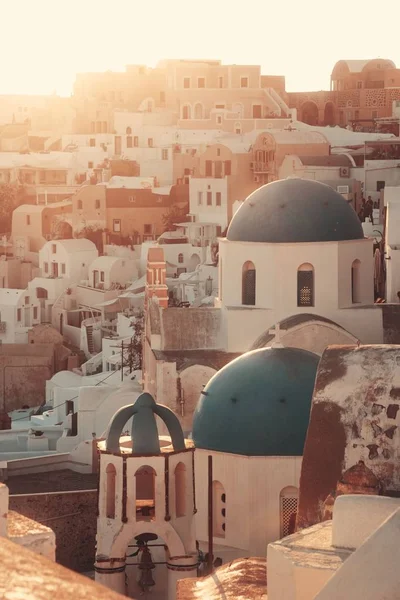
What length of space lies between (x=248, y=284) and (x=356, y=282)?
150 centimetres

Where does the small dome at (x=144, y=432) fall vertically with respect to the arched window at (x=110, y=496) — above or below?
above

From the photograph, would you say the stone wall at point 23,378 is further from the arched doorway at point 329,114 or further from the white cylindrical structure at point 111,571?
the arched doorway at point 329,114

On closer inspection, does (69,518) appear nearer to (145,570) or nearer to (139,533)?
(145,570)

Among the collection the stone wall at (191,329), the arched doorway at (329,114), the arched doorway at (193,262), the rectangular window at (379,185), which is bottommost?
the stone wall at (191,329)

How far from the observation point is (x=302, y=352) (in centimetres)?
1861

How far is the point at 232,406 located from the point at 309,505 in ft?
12.8

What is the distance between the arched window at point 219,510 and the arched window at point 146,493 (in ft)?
3.67

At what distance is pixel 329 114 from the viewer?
71312 millimetres

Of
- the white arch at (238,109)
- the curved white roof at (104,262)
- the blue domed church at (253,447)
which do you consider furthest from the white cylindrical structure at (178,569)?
the white arch at (238,109)

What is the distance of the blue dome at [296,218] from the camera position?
2200 cm

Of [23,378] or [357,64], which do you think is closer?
[23,378]

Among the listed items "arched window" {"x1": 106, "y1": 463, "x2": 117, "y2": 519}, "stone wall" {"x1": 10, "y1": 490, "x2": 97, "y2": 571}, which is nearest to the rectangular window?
"stone wall" {"x1": 10, "y1": 490, "x2": 97, "y2": 571}

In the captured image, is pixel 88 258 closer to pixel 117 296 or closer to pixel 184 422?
pixel 117 296

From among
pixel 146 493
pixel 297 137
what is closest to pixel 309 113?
pixel 297 137
